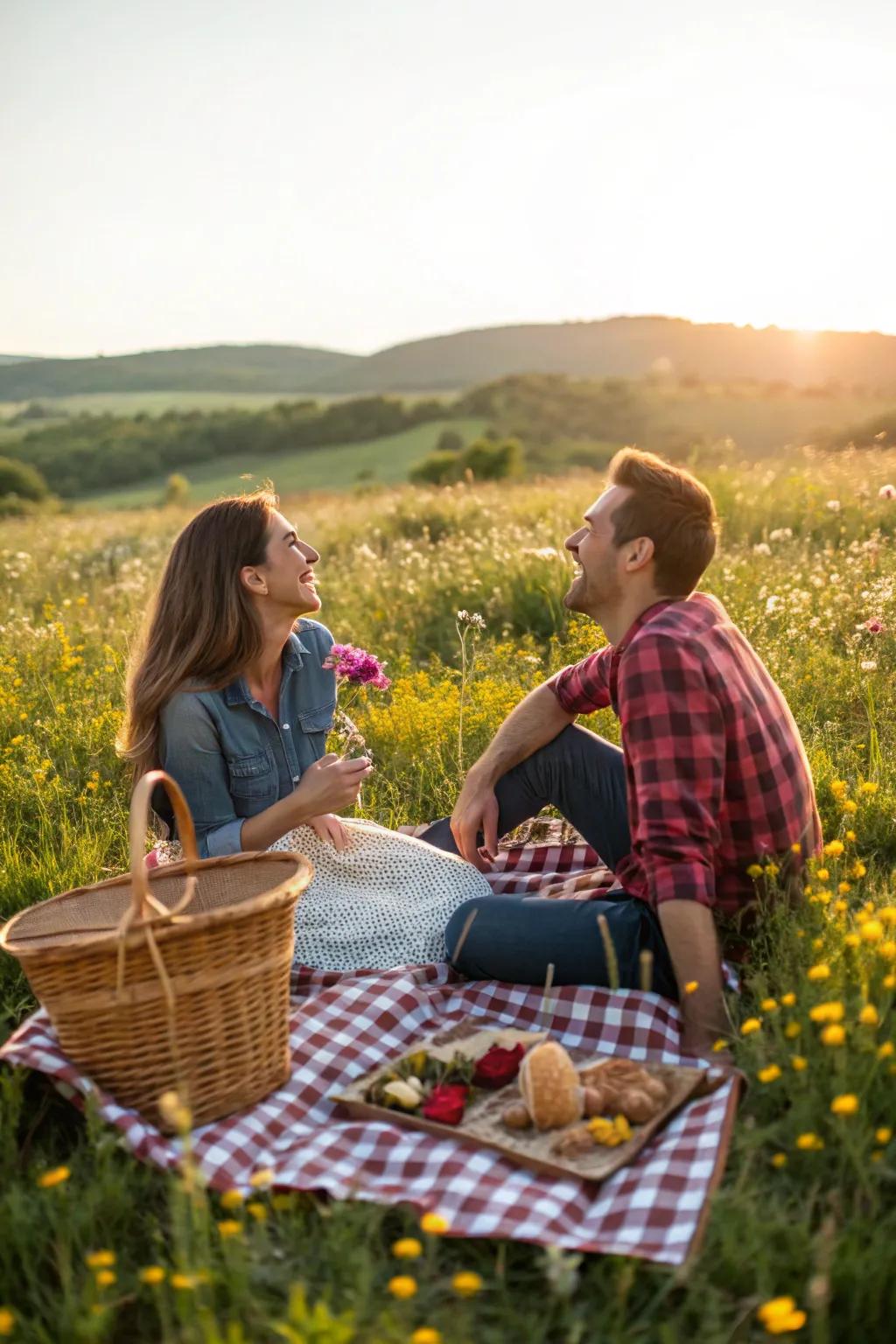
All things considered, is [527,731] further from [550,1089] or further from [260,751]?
[550,1089]

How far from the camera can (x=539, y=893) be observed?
4215 mm

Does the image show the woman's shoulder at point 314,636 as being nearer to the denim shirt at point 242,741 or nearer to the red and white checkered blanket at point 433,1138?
the denim shirt at point 242,741

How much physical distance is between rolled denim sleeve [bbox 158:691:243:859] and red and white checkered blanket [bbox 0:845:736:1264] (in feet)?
1.76

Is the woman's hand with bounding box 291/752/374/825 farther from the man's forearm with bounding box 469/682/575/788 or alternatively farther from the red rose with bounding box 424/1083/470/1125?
the red rose with bounding box 424/1083/470/1125

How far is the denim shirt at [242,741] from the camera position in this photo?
3.97 metres

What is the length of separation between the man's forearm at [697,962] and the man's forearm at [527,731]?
1127 mm

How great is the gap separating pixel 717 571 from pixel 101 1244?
18.0ft

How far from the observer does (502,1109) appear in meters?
2.98

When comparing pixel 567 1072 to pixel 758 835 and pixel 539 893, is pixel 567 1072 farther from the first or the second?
pixel 539 893

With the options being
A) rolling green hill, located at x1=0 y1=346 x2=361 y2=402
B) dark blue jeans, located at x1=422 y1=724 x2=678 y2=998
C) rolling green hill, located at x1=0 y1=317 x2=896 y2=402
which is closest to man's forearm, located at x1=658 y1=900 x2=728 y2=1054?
dark blue jeans, located at x1=422 y1=724 x2=678 y2=998

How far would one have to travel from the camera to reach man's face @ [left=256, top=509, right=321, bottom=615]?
13.5 feet

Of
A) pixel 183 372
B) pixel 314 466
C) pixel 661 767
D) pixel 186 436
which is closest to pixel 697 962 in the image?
pixel 661 767

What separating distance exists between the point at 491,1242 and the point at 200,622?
7.35 ft

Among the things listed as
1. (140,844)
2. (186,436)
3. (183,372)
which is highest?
(183,372)
